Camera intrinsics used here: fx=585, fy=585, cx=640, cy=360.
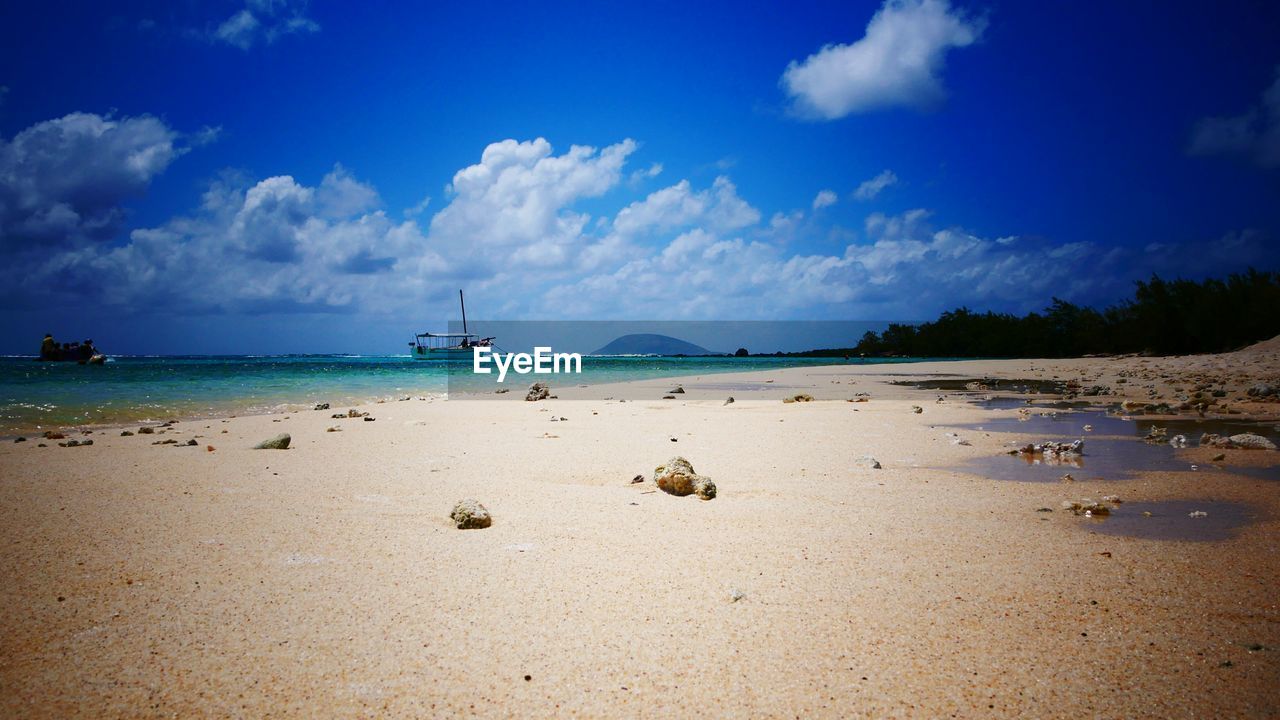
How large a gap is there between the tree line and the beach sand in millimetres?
40202

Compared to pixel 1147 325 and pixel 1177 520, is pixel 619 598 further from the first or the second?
pixel 1147 325

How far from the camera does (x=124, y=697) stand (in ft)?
5.09

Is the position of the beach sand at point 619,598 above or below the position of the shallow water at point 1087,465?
above

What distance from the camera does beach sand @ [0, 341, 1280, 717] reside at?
1.58 metres

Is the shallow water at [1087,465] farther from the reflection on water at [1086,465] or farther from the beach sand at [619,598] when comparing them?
the beach sand at [619,598]

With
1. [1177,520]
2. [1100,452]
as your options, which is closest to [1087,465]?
[1100,452]

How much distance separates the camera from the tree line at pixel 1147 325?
1271 inches

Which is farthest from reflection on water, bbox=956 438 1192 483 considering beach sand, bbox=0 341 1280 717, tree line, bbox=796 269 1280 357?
tree line, bbox=796 269 1280 357

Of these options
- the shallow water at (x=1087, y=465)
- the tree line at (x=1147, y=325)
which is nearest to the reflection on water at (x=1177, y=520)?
the shallow water at (x=1087, y=465)

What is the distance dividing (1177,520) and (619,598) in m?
3.19

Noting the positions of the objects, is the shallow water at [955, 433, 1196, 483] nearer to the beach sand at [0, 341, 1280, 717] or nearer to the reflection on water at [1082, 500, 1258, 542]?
the beach sand at [0, 341, 1280, 717]

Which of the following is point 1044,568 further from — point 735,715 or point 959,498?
point 735,715

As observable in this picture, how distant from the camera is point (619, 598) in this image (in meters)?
2.14

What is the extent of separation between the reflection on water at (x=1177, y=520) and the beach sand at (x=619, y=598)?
0.09 m
